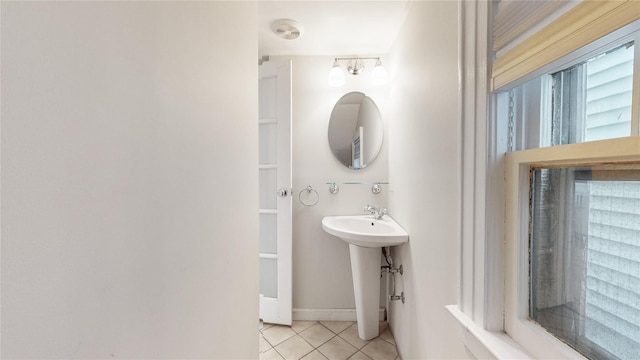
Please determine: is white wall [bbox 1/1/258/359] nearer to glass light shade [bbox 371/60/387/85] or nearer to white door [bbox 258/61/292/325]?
white door [bbox 258/61/292/325]

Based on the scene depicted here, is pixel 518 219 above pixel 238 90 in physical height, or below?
below

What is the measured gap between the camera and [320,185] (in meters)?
2.09

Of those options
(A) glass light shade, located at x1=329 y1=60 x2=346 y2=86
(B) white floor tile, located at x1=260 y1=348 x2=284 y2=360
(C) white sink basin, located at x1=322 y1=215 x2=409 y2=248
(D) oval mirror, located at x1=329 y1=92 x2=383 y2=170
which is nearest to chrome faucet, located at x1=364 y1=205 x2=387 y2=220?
(C) white sink basin, located at x1=322 y1=215 x2=409 y2=248

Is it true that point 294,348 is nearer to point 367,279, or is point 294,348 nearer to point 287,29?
point 367,279

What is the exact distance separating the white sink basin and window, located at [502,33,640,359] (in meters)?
0.82

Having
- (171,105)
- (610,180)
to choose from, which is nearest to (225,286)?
(171,105)

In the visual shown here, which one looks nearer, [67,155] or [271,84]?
[67,155]

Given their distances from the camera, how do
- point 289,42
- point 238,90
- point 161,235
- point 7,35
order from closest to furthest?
point 7,35
point 161,235
point 238,90
point 289,42

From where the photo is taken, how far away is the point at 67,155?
1.13 feet

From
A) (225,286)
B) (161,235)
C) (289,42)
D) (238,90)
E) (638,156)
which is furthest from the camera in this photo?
(289,42)

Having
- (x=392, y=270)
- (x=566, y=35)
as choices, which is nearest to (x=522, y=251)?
(x=566, y=35)

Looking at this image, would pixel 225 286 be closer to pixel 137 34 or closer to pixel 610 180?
pixel 137 34

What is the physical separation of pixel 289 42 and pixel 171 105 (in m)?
1.61

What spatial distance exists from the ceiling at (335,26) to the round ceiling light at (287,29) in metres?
0.03
